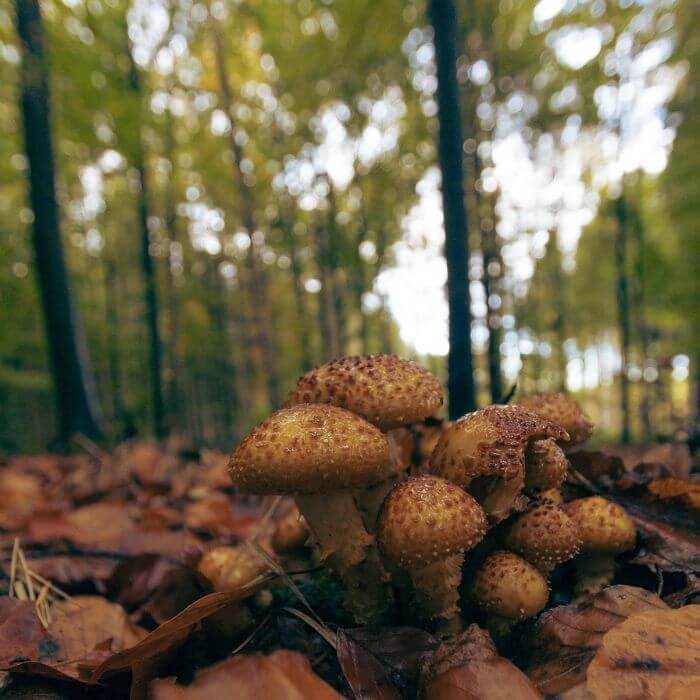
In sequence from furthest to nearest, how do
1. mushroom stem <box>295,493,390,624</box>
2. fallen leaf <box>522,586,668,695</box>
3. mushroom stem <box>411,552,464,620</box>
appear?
mushroom stem <box>295,493,390,624</box>, mushroom stem <box>411,552,464,620</box>, fallen leaf <box>522,586,668,695</box>

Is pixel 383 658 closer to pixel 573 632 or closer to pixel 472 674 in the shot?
pixel 472 674

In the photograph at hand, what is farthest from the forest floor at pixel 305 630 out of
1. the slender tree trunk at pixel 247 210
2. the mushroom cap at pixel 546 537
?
the slender tree trunk at pixel 247 210

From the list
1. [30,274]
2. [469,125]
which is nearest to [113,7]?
[469,125]

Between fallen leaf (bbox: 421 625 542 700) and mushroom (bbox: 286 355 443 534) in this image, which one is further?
mushroom (bbox: 286 355 443 534)

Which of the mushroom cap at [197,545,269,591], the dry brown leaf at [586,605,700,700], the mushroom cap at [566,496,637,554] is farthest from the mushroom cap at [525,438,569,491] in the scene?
the mushroom cap at [197,545,269,591]

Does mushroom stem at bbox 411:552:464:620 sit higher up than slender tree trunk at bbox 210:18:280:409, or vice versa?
slender tree trunk at bbox 210:18:280:409

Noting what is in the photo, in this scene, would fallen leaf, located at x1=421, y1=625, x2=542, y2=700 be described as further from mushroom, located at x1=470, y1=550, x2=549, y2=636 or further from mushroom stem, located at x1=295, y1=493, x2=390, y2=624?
mushroom stem, located at x1=295, y1=493, x2=390, y2=624

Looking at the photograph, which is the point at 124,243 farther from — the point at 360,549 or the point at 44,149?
the point at 360,549

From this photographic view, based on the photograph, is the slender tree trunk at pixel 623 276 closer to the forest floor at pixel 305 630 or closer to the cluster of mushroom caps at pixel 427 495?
the forest floor at pixel 305 630
